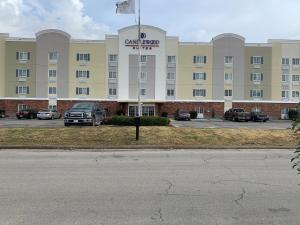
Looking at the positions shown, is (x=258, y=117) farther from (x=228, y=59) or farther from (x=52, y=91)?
(x=52, y=91)

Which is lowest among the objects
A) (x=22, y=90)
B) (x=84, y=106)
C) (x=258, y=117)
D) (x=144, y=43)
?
(x=258, y=117)

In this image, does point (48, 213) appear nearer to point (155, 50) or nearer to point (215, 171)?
point (215, 171)

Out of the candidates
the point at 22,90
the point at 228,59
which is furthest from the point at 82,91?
the point at 228,59

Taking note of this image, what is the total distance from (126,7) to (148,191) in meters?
25.7

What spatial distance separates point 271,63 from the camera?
73.3m

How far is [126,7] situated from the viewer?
32.1 meters

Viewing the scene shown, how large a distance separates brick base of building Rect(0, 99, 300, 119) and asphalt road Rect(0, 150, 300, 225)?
57323 mm

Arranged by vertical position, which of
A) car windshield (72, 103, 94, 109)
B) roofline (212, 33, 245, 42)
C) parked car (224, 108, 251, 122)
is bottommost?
parked car (224, 108, 251, 122)

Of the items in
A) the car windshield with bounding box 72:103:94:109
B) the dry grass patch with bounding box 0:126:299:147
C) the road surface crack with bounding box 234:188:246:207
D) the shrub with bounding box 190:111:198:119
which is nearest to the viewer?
the road surface crack with bounding box 234:188:246:207

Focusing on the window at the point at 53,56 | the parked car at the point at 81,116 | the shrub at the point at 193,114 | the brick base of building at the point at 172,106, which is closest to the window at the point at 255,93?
the brick base of building at the point at 172,106

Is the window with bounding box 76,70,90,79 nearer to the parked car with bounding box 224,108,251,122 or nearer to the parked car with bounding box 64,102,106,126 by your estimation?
the parked car with bounding box 224,108,251,122

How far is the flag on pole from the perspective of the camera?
3195cm

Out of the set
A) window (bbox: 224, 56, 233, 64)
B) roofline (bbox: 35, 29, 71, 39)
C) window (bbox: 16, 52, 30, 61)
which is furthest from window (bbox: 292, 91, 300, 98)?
window (bbox: 16, 52, 30, 61)

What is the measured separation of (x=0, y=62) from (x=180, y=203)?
68.1 metres
